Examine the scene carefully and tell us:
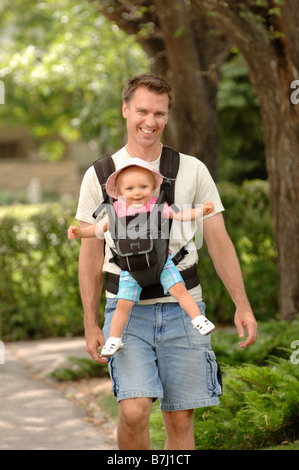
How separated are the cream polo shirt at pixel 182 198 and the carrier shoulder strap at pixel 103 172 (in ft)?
0.10

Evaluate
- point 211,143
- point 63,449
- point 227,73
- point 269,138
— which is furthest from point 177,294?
point 227,73

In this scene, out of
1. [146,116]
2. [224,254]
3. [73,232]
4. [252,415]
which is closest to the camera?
[73,232]

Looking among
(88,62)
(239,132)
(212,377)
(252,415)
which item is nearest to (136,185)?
(212,377)

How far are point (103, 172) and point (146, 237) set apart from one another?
0.43 metres

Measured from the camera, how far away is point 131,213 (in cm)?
339

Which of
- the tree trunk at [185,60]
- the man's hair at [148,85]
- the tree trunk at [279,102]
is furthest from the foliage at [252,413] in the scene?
the tree trunk at [185,60]

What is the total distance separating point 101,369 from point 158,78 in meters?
4.68

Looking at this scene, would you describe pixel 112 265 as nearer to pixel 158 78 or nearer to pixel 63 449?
pixel 158 78

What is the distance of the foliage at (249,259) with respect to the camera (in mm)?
9695

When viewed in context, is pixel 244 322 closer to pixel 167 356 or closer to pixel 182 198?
pixel 167 356

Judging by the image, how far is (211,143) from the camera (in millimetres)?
9750

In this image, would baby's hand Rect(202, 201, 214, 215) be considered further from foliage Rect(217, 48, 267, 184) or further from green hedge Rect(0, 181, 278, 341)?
foliage Rect(217, 48, 267, 184)

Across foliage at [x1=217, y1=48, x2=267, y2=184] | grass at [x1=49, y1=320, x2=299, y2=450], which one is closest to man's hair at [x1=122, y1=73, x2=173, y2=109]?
grass at [x1=49, y1=320, x2=299, y2=450]

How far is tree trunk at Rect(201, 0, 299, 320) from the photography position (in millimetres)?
6867
